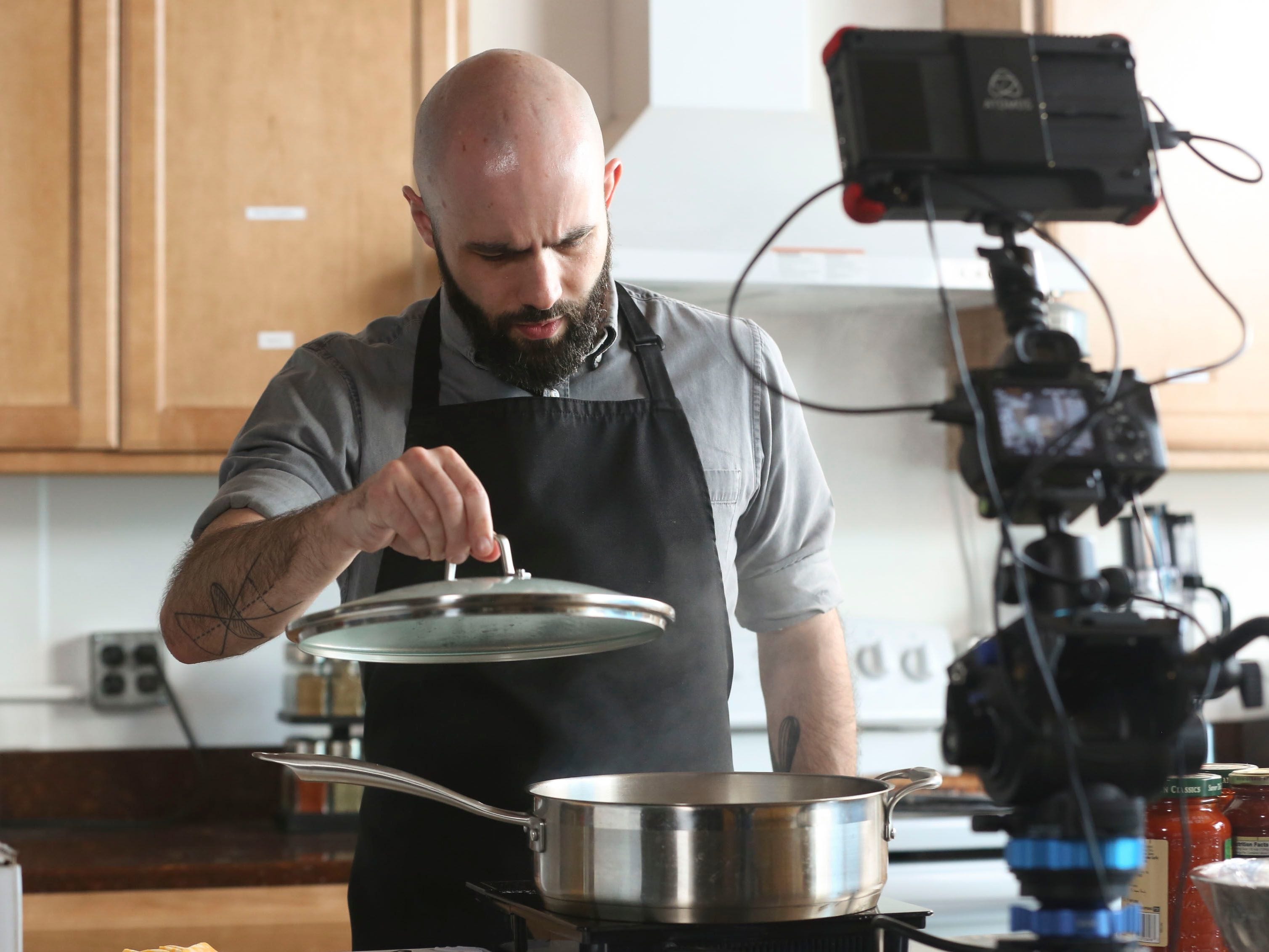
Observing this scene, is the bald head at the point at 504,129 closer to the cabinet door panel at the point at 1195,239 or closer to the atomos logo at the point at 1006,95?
the atomos logo at the point at 1006,95

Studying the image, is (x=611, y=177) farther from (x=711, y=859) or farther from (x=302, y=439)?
(x=711, y=859)

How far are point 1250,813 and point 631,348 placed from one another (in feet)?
2.40

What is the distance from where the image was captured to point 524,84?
1.27 metres

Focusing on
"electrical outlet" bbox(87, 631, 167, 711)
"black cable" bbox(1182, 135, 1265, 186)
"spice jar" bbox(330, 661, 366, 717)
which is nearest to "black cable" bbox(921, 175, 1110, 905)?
"black cable" bbox(1182, 135, 1265, 186)

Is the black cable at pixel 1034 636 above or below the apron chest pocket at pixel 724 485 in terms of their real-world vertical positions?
below

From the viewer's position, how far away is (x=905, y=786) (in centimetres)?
90

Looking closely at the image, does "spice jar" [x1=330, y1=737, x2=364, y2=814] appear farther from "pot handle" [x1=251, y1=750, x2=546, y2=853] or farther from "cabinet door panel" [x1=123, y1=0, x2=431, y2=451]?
"pot handle" [x1=251, y1=750, x2=546, y2=853]

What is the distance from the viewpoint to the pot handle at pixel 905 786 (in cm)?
88

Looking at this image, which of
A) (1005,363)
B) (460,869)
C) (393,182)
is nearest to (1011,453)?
(1005,363)

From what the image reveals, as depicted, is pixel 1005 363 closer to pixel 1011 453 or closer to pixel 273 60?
pixel 1011 453

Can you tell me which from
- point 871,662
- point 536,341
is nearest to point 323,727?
point 871,662

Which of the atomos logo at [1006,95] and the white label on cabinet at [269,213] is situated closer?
the atomos logo at [1006,95]

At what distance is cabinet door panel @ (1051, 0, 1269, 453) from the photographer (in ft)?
8.31

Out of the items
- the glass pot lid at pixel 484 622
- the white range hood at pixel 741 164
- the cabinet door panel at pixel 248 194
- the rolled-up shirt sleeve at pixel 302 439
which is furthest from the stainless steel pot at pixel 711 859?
the cabinet door panel at pixel 248 194
